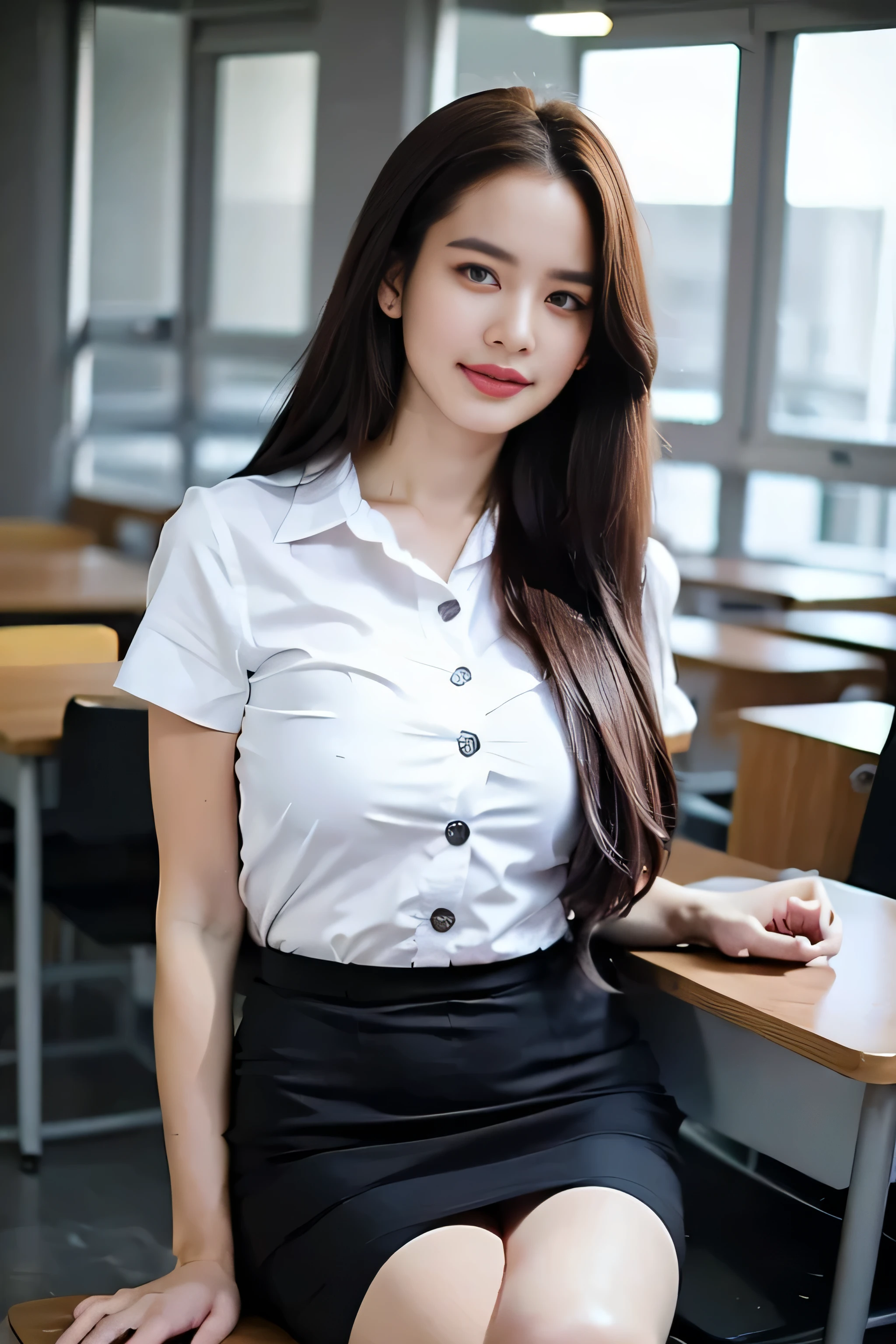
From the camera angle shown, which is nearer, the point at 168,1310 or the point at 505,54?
the point at 168,1310

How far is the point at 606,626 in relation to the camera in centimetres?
146

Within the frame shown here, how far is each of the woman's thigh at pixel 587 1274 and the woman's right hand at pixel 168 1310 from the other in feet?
0.81

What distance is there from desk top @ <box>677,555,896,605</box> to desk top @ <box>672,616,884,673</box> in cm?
7

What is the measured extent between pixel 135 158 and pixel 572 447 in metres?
0.90

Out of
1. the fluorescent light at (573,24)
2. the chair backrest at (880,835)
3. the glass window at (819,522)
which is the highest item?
the fluorescent light at (573,24)

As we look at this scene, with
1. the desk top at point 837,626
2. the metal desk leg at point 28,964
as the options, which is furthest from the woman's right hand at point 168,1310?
the desk top at point 837,626

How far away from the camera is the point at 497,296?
133 cm

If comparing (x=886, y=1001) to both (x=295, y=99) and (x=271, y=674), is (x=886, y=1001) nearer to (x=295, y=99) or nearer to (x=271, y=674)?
(x=271, y=674)

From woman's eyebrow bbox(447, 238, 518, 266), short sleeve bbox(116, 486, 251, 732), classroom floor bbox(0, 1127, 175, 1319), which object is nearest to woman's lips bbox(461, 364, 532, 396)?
woman's eyebrow bbox(447, 238, 518, 266)

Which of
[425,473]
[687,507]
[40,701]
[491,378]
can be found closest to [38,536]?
[40,701]

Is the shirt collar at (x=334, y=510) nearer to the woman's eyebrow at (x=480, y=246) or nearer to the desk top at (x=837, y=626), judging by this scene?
the woman's eyebrow at (x=480, y=246)

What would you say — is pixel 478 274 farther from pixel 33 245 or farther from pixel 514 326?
pixel 33 245

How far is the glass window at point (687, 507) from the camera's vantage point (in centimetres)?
233

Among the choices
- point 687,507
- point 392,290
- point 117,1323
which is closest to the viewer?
point 117,1323
